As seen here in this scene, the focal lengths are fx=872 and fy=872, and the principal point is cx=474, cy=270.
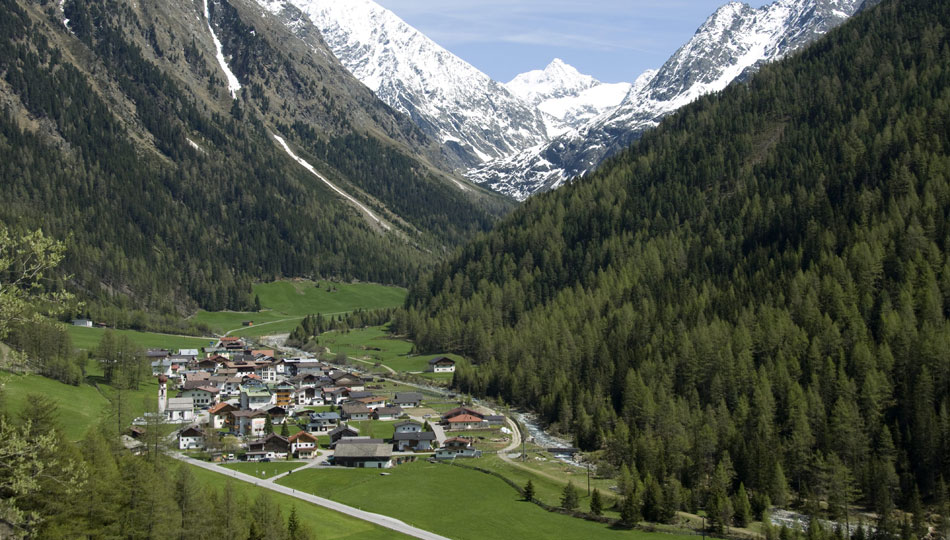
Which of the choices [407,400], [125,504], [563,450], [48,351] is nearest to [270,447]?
[563,450]

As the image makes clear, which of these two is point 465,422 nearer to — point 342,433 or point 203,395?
point 342,433

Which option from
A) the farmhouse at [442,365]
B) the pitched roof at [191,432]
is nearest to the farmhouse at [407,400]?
the farmhouse at [442,365]

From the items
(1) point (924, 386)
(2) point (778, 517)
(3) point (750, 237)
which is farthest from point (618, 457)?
(3) point (750, 237)

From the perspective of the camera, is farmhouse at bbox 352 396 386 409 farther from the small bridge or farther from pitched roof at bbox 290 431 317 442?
the small bridge

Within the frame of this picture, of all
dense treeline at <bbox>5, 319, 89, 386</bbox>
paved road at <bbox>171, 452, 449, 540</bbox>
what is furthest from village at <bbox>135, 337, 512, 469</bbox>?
dense treeline at <bbox>5, 319, 89, 386</bbox>

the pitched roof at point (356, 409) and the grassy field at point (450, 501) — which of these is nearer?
the grassy field at point (450, 501)

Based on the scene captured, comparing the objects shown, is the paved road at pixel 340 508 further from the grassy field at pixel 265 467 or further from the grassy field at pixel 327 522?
the grassy field at pixel 265 467

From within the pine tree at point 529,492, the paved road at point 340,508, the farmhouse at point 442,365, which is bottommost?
the paved road at point 340,508

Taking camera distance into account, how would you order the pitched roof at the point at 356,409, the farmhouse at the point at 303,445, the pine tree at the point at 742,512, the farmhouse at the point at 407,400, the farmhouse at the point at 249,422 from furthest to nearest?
the farmhouse at the point at 407,400 < the pitched roof at the point at 356,409 < the farmhouse at the point at 249,422 < the farmhouse at the point at 303,445 < the pine tree at the point at 742,512
